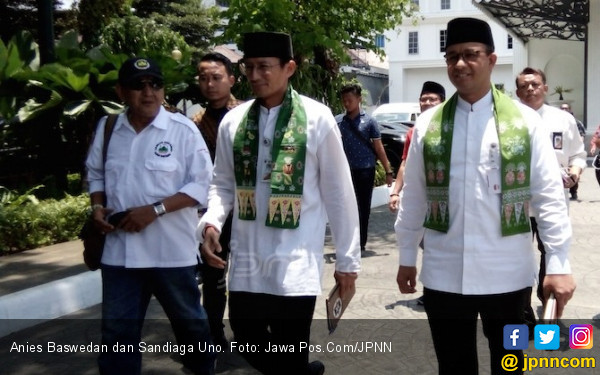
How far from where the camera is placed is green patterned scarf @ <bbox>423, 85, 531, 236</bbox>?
288 centimetres

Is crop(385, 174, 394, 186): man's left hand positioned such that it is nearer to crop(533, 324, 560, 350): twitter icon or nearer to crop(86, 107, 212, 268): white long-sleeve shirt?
crop(533, 324, 560, 350): twitter icon

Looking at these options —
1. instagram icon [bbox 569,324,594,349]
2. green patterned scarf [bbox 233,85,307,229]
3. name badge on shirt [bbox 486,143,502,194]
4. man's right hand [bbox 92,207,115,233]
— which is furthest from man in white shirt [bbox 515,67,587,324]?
man's right hand [bbox 92,207,115,233]

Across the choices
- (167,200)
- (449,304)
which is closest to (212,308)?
(167,200)

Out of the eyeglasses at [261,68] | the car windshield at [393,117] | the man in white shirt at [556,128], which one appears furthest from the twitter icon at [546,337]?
the car windshield at [393,117]

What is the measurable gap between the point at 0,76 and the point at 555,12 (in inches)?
836

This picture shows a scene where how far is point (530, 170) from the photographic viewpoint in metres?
2.93

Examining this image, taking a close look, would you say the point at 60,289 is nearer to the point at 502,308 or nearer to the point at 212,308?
the point at 212,308

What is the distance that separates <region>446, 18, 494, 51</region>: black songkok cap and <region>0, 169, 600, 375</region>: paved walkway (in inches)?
88.8

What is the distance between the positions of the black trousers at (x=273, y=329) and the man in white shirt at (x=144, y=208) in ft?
2.28

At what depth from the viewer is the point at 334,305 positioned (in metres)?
3.17

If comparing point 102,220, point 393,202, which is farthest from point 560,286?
point 393,202

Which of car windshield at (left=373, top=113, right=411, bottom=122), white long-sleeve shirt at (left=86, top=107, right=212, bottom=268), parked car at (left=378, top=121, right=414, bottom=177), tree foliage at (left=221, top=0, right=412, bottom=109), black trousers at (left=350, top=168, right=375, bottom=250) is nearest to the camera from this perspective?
white long-sleeve shirt at (left=86, top=107, right=212, bottom=268)

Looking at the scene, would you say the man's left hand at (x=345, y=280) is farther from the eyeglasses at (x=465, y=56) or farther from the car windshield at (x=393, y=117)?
the car windshield at (x=393, y=117)

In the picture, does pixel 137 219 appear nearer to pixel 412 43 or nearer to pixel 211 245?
pixel 211 245
